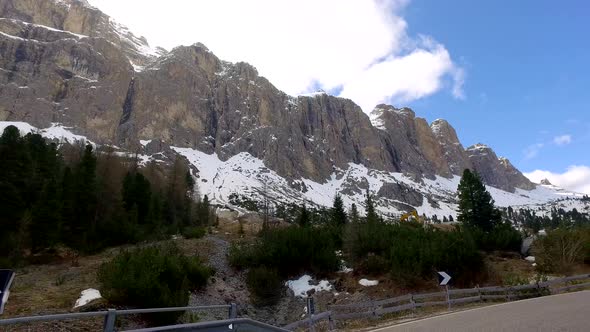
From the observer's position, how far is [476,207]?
5222cm

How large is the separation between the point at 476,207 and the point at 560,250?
2686 cm

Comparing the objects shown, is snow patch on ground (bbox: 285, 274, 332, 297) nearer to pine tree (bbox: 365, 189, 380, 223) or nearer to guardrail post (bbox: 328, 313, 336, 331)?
pine tree (bbox: 365, 189, 380, 223)

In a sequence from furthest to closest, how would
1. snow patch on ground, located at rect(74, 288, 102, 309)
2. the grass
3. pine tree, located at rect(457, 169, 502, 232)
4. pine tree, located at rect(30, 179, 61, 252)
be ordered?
pine tree, located at rect(457, 169, 502, 232), pine tree, located at rect(30, 179, 61, 252), snow patch on ground, located at rect(74, 288, 102, 309), the grass

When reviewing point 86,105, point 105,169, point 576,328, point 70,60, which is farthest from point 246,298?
point 70,60

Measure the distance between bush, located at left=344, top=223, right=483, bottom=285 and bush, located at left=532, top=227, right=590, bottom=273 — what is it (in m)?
5.61

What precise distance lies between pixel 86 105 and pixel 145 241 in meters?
179

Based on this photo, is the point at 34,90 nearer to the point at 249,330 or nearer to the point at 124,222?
the point at 124,222

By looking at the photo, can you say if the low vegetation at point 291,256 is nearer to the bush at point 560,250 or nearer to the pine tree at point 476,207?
the bush at point 560,250

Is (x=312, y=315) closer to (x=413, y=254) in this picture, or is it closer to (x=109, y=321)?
(x=109, y=321)

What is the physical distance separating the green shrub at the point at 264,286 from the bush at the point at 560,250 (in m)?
16.9

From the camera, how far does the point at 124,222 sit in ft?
113

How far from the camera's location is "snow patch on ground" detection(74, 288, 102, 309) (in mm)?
15297

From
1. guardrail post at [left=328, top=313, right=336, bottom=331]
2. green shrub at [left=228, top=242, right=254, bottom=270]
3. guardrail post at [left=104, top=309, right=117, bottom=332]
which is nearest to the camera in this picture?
guardrail post at [left=104, top=309, right=117, bottom=332]

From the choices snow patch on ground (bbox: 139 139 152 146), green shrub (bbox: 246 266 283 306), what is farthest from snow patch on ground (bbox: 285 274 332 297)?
snow patch on ground (bbox: 139 139 152 146)
